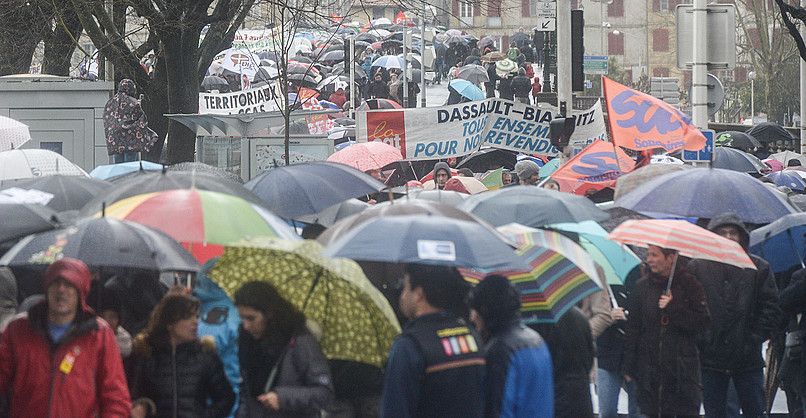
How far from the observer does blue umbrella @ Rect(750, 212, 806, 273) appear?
10836 mm

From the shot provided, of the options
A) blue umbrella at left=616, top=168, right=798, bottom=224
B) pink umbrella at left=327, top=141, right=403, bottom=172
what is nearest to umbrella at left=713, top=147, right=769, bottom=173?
pink umbrella at left=327, top=141, right=403, bottom=172

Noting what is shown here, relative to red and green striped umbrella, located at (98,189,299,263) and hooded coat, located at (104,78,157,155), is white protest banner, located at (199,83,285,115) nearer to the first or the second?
hooded coat, located at (104,78,157,155)

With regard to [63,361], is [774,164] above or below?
above

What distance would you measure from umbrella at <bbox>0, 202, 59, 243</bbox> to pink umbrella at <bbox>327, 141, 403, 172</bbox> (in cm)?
852

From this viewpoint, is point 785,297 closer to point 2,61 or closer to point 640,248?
point 640,248

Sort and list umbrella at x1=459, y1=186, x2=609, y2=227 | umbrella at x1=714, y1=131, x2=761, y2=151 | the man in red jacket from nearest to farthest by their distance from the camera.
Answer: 1. the man in red jacket
2. umbrella at x1=459, y1=186, x2=609, y2=227
3. umbrella at x1=714, y1=131, x2=761, y2=151

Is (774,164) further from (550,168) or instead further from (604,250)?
(604,250)

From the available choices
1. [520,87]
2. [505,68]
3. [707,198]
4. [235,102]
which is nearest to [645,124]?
[707,198]

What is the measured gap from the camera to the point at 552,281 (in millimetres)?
8414

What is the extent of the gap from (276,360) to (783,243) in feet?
16.4

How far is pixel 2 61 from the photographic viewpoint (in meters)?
29.1

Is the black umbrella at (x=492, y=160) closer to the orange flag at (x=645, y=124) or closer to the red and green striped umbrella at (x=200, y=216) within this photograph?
the orange flag at (x=645, y=124)

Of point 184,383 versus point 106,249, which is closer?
point 184,383

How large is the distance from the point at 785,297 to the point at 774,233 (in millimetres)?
861
